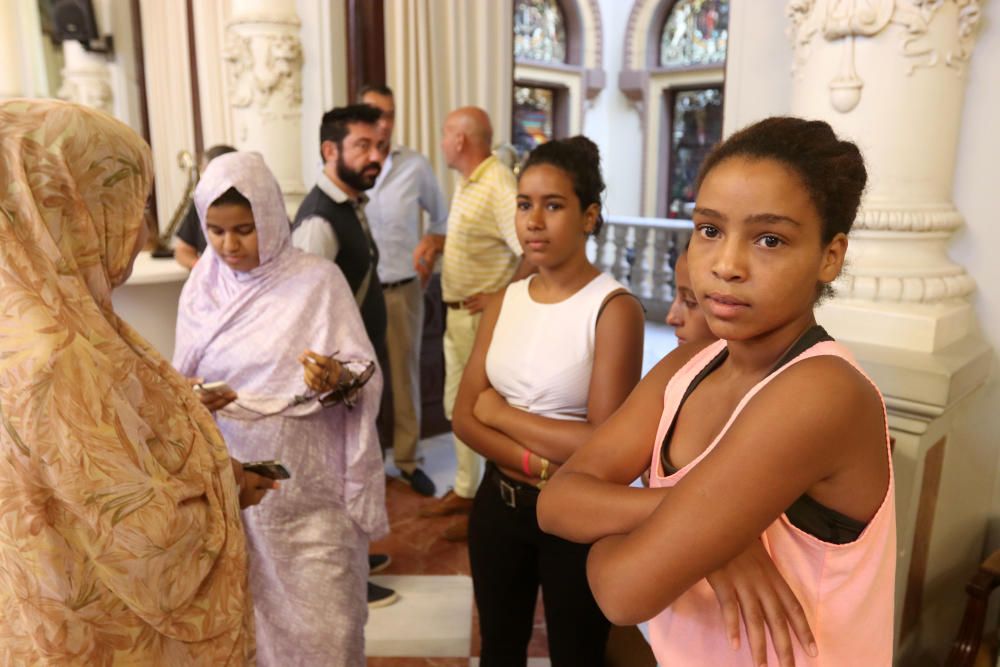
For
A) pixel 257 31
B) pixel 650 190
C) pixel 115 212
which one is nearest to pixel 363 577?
pixel 115 212

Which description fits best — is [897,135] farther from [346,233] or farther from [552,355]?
[346,233]

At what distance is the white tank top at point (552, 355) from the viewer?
1735 millimetres

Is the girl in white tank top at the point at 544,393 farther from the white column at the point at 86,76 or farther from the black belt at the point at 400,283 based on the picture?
the white column at the point at 86,76

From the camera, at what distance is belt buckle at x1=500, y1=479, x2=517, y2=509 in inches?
68.7

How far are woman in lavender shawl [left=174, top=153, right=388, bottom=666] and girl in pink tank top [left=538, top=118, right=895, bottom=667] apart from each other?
1.28m

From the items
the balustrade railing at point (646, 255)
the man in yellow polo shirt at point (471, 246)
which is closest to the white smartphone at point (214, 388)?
the man in yellow polo shirt at point (471, 246)

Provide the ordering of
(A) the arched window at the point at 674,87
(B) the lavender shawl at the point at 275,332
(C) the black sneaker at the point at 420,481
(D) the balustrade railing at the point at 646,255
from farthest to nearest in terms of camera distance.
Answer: (A) the arched window at the point at 674,87 < (D) the balustrade railing at the point at 646,255 < (C) the black sneaker at the point at 420,481 < (B) the lavender shawl at the point at 275,332

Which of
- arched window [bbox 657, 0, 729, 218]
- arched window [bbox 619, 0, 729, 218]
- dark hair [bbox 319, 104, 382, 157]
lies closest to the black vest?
dark hair [bbox 319, 104, 382, 157]

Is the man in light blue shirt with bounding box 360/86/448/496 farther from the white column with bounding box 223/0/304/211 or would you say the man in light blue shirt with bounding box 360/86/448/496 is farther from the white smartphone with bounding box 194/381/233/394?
the white smartphone with bounding box 194/381/233/394

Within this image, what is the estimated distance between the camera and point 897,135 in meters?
2.02

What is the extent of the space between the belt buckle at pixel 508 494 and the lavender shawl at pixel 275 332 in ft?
1.82

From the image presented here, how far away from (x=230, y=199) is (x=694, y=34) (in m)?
10.7

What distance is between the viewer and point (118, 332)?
126 centimetres

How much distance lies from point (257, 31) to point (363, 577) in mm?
3155
